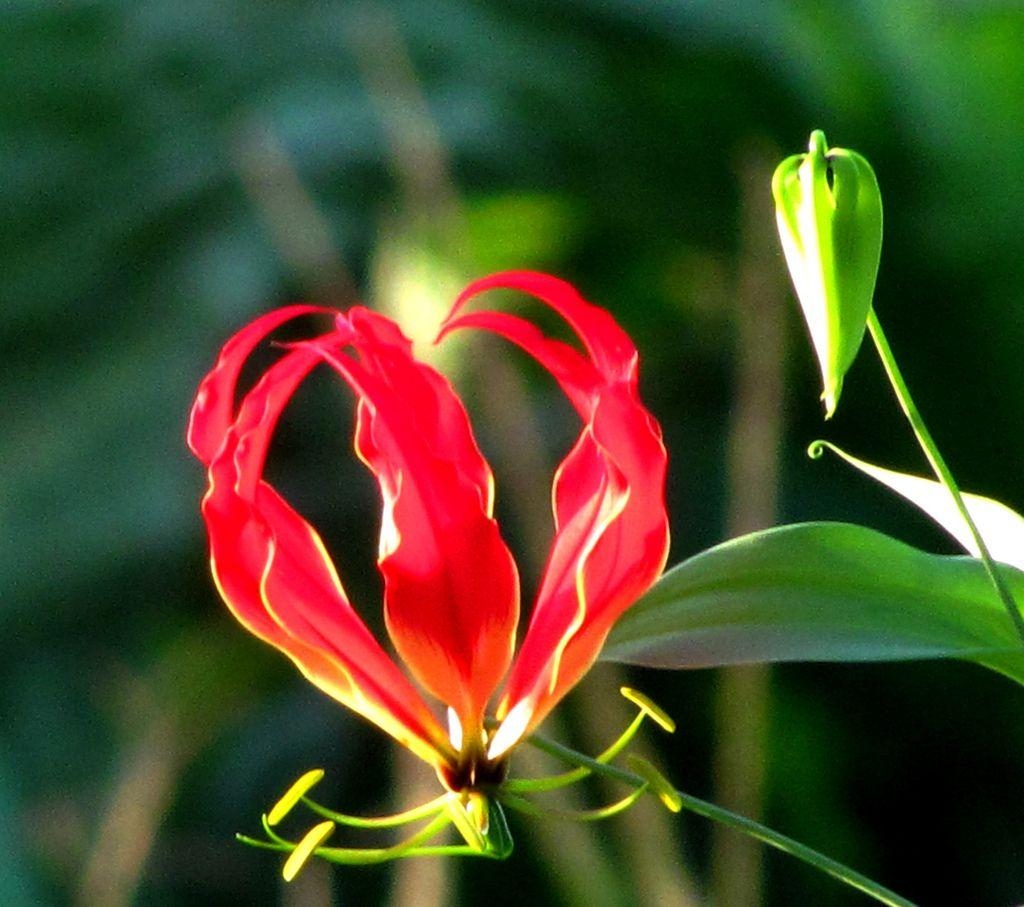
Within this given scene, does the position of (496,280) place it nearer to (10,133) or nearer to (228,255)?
(228,255)

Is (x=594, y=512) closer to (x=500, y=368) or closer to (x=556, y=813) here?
(x=556, y=813)

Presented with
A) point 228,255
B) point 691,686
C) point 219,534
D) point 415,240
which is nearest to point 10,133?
point 228,255

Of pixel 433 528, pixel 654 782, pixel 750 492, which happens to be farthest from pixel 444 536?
pixel 750 492

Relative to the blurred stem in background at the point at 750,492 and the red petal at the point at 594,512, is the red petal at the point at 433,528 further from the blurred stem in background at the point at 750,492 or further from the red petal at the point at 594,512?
the blurred stem in background at the point at 750,492

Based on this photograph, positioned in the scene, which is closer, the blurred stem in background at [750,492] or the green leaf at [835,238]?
the green leaf at [835,238]

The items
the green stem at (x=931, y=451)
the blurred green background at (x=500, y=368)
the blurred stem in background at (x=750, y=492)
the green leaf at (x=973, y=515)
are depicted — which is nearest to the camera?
the green stem at (x=931, y=451)

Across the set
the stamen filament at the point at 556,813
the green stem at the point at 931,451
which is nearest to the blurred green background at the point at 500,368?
the stamen filament at the point at 556,813

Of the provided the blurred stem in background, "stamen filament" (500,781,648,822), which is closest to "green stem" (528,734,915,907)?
"stamen filament" (500,781,648,822)
